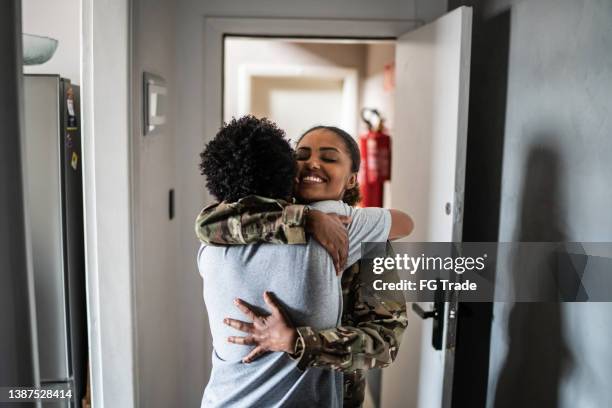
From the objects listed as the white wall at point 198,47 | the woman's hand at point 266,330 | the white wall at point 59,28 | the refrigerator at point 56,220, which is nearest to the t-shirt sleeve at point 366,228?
the woman's hand at point 266,330

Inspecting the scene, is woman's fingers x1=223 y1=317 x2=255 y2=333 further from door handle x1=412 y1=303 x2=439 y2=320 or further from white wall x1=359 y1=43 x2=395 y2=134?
white wall x1=359 y1=43 x2=395 y2=134

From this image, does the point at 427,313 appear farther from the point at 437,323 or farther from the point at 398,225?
the point at 398,225

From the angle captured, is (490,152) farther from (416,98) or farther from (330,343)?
(330,343)

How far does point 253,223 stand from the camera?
3.20 feet

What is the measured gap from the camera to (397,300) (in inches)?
45.7

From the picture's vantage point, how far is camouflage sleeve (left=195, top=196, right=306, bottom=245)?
968mm

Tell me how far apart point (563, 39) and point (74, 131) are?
157 cm

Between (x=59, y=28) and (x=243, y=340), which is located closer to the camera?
(x=243, y=340)

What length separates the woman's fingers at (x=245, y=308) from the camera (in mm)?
1000

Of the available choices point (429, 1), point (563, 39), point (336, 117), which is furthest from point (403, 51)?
point (336, 117)

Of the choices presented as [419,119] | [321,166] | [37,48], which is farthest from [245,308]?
[37,48]

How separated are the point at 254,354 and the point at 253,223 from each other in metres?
0.26

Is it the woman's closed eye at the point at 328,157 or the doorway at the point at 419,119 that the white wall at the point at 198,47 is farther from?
the woman's closed eye at the point at 328,157

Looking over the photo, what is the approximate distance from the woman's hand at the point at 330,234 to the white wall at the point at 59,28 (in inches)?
63.5
